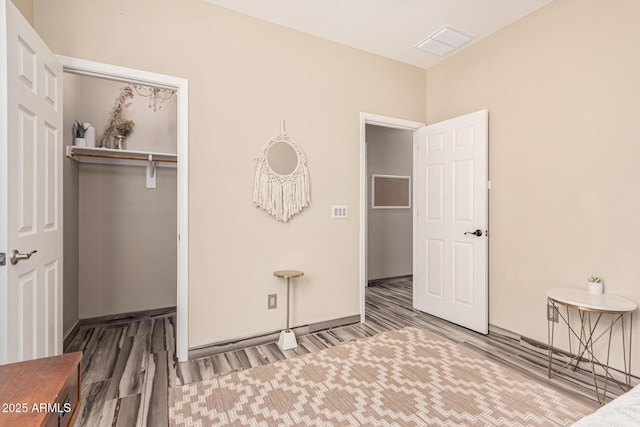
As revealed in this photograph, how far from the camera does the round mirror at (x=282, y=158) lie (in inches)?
109

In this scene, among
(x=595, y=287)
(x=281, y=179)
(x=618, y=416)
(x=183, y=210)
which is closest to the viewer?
(x=618, y=416)

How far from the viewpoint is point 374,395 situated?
1974mm

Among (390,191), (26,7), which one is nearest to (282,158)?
(26,7)

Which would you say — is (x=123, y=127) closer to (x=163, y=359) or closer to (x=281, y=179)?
(x=281, y=179)

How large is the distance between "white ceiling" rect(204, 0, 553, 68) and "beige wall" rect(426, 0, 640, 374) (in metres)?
0.26

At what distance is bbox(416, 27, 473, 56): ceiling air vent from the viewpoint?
2.88m

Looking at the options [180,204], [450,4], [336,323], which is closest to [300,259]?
[336,323]

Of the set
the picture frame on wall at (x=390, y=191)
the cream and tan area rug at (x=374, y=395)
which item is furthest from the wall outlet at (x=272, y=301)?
the picture frame on wall at (x=390, y=191)

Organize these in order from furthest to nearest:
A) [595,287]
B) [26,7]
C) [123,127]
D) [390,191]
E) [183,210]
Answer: [390,191] < [123,127] < [183,210] < [595,287] < [26,7]

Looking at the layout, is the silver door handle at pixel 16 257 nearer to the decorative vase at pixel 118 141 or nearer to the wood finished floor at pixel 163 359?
the wood finished floor at pixel 163 359

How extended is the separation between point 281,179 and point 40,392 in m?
2.16

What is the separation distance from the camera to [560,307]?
2.49 m

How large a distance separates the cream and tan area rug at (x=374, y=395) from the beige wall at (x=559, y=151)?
814 millimetres

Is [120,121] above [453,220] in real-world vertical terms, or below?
above
